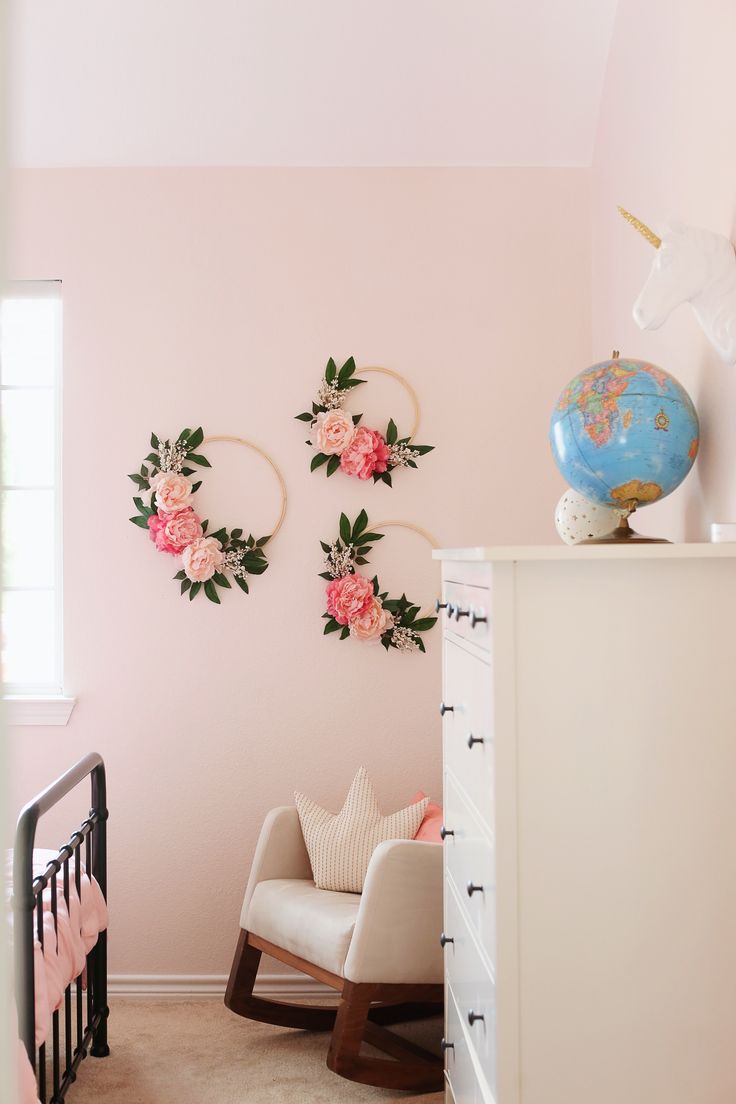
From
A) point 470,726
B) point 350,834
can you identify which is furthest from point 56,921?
point 470,726

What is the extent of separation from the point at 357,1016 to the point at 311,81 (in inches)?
96.9

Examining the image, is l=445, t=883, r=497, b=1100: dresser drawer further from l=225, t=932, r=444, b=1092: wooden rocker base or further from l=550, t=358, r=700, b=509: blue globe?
l=550, t=358, r=700, b=509: blue globe

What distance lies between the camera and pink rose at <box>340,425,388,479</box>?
294 cm

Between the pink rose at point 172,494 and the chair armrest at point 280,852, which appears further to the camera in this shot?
the pink rose at point 172,494

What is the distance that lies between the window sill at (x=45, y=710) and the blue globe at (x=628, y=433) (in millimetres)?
1923

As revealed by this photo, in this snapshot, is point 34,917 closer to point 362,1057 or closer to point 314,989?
point 362,1057

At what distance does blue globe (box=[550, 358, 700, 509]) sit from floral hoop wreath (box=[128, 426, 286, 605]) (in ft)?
4.97

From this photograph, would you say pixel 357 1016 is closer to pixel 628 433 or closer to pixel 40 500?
pixel 628 433

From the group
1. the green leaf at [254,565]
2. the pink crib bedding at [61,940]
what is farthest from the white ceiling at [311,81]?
the pink crib bedding at [61,940]

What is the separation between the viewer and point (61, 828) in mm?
3025

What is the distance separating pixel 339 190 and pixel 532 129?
596mm

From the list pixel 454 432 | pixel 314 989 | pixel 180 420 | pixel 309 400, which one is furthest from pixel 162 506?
pixel 314 989

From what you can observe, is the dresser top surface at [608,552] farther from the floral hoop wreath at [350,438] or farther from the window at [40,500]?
the window at [40,500]

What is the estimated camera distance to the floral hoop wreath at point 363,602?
295 centimetres
